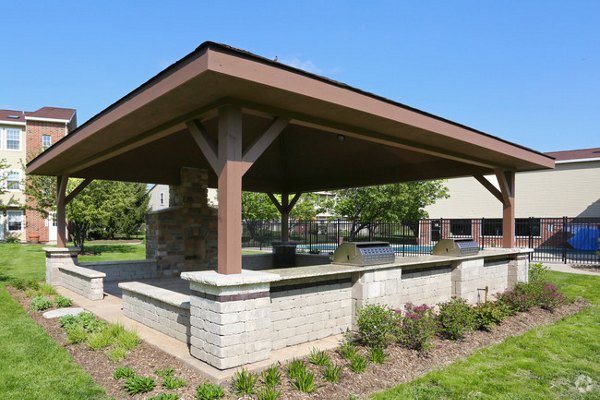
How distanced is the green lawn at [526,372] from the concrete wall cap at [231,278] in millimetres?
Answer: 1780

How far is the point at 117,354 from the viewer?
5164mm

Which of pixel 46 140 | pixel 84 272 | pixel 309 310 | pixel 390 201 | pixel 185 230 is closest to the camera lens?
pixel 309 310

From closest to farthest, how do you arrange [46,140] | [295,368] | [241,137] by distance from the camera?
[295,368], [241,137], [46,140]

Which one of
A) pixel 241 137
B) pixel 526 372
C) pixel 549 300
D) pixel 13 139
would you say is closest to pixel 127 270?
pixel 241 137

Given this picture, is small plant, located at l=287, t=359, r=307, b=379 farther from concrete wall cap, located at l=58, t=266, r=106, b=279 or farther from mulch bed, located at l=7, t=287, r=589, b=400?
concrete wall cap, located at l=58, t=266, r=106, b=279

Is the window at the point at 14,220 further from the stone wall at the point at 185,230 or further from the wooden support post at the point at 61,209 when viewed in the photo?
the stone wall at the point at 185,230

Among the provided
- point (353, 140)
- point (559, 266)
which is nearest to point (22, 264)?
point (353, 140)

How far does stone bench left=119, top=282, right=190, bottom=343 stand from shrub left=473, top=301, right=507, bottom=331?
191 inches

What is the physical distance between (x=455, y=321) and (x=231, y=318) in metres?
3.75

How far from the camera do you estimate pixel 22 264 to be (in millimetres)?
15367

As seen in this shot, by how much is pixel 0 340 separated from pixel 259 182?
8.76 metres

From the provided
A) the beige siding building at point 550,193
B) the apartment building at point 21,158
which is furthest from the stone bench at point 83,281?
the beige siding building at point 550,193

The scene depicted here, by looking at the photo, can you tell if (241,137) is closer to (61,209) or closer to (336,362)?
(336,362)

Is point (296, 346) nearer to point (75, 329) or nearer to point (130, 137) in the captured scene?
point (75, 329)
